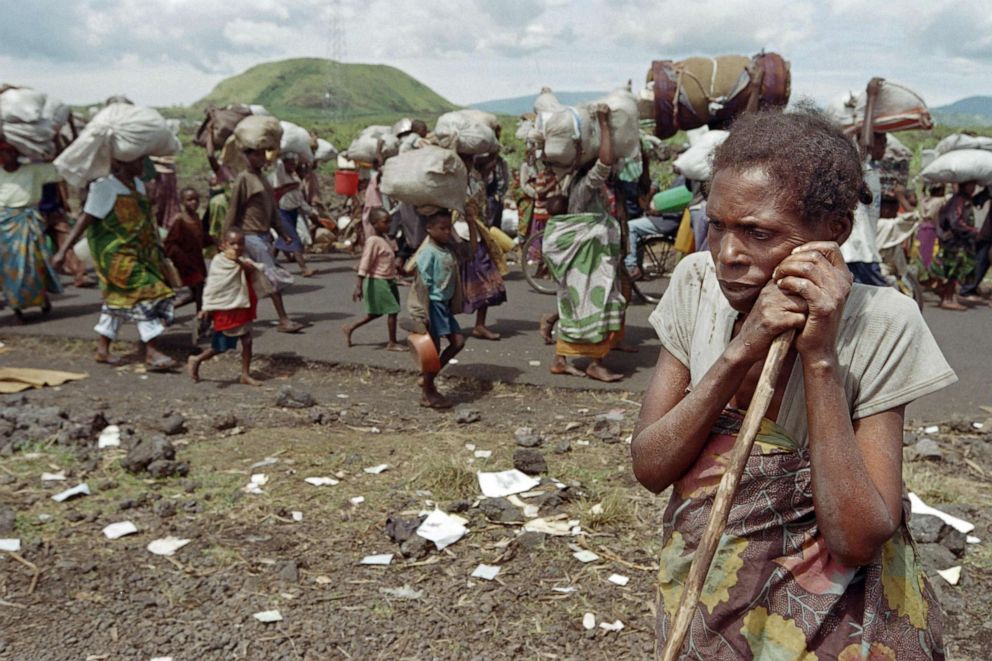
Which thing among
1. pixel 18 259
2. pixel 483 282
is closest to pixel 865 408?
pixel 483 282

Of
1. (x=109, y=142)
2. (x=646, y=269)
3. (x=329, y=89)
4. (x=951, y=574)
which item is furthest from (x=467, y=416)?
(x=329, y=89)

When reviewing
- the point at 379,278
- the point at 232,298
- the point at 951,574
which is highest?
the point at 232,298

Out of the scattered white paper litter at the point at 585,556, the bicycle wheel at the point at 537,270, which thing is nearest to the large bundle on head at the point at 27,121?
the bicycle wheel at the point at 537,270

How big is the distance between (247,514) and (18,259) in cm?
591

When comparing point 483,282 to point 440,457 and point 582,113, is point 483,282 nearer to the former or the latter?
point 582,113

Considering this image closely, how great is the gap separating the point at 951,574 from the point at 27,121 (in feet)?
26.9

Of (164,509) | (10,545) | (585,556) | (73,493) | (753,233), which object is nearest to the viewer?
(753,233)

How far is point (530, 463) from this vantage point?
14.4ft

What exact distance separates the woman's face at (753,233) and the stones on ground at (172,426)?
14.4 ft

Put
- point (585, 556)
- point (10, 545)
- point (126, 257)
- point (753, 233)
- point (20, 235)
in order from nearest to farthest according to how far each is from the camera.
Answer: point (753, 233) < point (585, 556) < point (10, 545) < point (126, 257) < point (20, 235)

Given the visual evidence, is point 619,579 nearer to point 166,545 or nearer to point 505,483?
point 505,483

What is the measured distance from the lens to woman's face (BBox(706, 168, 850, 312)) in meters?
1.37

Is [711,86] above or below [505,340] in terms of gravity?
above

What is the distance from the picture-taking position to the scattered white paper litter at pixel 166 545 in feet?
12.0
